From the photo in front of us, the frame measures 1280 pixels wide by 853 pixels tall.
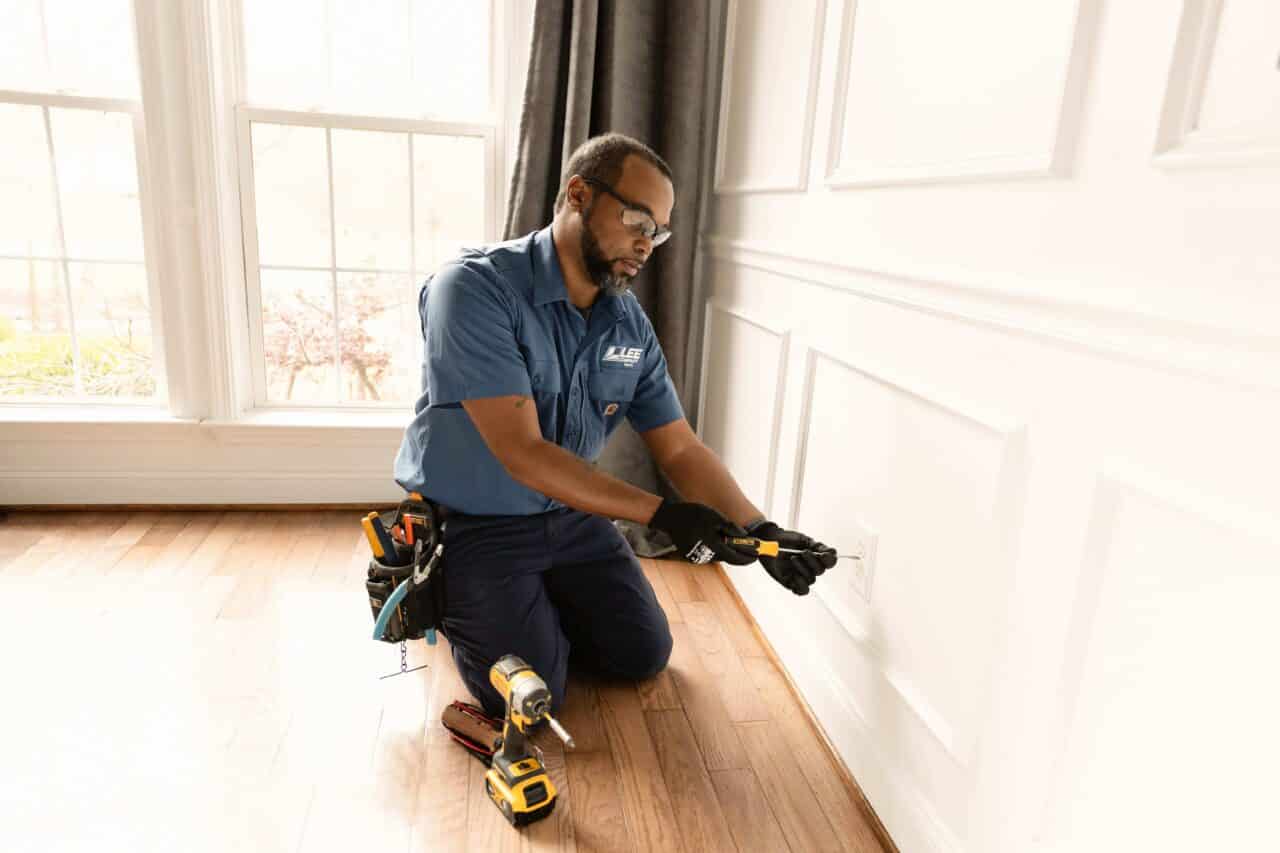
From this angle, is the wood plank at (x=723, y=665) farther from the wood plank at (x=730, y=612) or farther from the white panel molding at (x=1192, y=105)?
the white panel molding at (x=1192, y=105)

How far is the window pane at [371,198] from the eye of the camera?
8.72ft

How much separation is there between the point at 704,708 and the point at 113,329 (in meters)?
2.26

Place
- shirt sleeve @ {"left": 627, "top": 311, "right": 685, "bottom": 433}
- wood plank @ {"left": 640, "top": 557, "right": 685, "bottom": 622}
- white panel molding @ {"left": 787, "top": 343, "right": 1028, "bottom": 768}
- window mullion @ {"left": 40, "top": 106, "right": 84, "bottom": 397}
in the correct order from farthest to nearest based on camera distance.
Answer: window mullion @ {"left": 40, "top": 106, "right": 84, "bottom": 397}
wood plank @ {"left": 640, "top": 557, "right": 685, "bottom": 622}
shirt sleeve @ {"left": 627, "top": 311, "right": 685, "bottom": 433}
white panel molding @ {"left": 787, "top": 343, "right": 1028, "bottom": 768}

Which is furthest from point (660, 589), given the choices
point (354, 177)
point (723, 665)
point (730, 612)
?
point (354, 177)

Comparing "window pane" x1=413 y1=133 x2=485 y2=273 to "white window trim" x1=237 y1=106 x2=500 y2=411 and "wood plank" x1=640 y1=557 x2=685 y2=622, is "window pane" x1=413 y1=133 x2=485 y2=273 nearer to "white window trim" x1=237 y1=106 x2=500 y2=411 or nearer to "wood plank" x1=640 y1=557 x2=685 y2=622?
"white window trim" x1=237 y1=106 x2=500 y2=411

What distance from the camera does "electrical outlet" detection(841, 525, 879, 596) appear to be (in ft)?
5.18

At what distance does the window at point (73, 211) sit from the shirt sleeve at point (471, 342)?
1517 millimetres

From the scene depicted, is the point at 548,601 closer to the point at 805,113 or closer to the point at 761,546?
the point at 761,546

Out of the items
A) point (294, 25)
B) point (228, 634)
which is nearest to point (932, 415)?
point (228, 634)

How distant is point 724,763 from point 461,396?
910 mm

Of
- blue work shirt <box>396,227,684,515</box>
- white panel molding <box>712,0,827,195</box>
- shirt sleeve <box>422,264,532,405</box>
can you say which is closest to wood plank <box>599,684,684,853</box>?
blue work shirt <box>396,227,684,515</box>

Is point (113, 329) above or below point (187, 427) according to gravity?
above

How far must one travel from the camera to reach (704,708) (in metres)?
1.84

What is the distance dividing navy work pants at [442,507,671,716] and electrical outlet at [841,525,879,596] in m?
0.51
